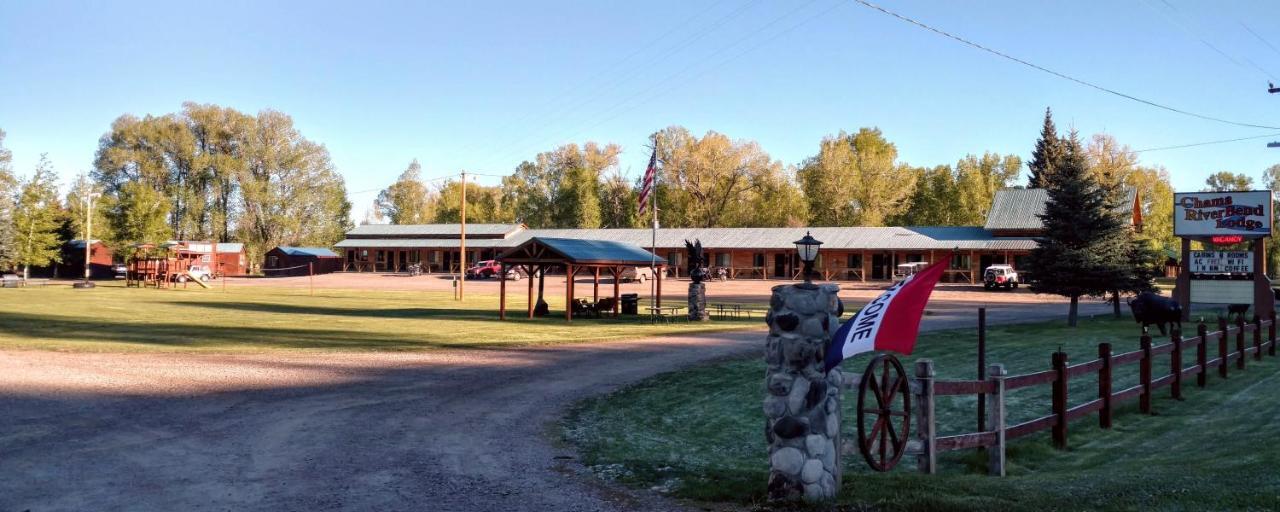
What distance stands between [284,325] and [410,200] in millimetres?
100834

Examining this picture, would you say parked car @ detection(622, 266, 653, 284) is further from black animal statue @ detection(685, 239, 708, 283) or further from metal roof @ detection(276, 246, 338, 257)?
metal roof @ detection(276, 246, 338, 257)

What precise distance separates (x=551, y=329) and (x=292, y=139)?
247ft

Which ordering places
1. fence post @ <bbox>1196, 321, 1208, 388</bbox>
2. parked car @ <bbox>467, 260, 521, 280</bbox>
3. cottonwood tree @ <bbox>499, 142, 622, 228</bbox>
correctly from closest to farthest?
fence post @ <bbox>1196, 321, 1208, 388</bbox>
parked car @ <bbox>467, 260, 521, 280</bbox>
cottonwood tree @ <bbox>499, 142, 622, 228</bbox>

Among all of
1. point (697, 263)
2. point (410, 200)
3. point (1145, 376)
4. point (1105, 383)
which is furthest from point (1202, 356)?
point (410, 200)

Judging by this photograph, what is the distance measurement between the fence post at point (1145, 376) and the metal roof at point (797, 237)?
45.2 metres

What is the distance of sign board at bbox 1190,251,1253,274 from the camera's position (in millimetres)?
26312

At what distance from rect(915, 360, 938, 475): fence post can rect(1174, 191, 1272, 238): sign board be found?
940 inches

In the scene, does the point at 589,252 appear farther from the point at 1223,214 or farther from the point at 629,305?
the point at 1223,214

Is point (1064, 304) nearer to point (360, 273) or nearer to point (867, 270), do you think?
point (867, 270)

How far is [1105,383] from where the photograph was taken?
1044 cm

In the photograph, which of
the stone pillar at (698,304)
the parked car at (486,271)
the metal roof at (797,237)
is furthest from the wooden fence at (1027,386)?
the parked car at (486,271)

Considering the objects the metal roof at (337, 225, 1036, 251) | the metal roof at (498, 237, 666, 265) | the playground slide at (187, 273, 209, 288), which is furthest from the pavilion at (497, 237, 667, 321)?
the playground slide at (187, 273, 209, 288)

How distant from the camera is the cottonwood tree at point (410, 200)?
408 feet

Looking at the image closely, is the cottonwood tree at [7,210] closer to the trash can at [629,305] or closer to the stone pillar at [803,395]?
the trash can at [629,305]
